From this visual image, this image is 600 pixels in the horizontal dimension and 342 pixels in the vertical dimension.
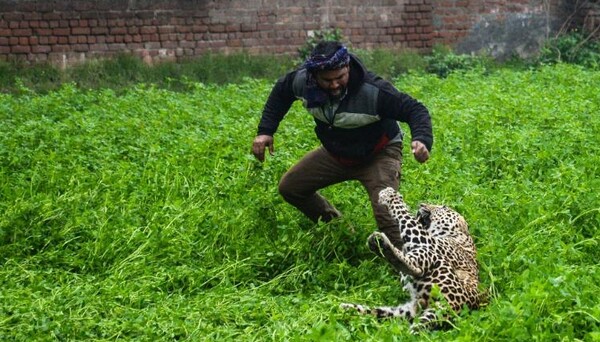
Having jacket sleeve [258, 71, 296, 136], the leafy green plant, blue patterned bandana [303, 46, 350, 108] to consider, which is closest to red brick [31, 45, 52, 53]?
the leafy green plant

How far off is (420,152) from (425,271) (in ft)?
2.46

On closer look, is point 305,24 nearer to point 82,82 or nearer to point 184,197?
point 82,82

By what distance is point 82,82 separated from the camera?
14.5 meters

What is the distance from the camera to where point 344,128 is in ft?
23.2

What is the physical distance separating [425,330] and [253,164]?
3.14m

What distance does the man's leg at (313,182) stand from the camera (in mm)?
7352

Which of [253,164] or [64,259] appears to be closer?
[64,259]

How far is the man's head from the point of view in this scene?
671 cm

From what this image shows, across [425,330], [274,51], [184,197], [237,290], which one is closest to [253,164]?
[184,197]

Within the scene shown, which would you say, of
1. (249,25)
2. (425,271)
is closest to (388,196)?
(425,271)

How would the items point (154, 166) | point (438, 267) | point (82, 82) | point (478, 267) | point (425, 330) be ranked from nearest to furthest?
1. point (425, 330)
2. point (438, 267)
3. point (478, 267)
4. point (154, 166)
5. point (82, 82)

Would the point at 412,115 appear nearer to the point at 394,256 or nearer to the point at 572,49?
the point at 394,256

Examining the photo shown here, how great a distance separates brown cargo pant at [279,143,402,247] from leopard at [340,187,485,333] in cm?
32

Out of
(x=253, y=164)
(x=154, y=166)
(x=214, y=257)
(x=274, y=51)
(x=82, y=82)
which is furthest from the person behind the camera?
(x=274, y=51)
